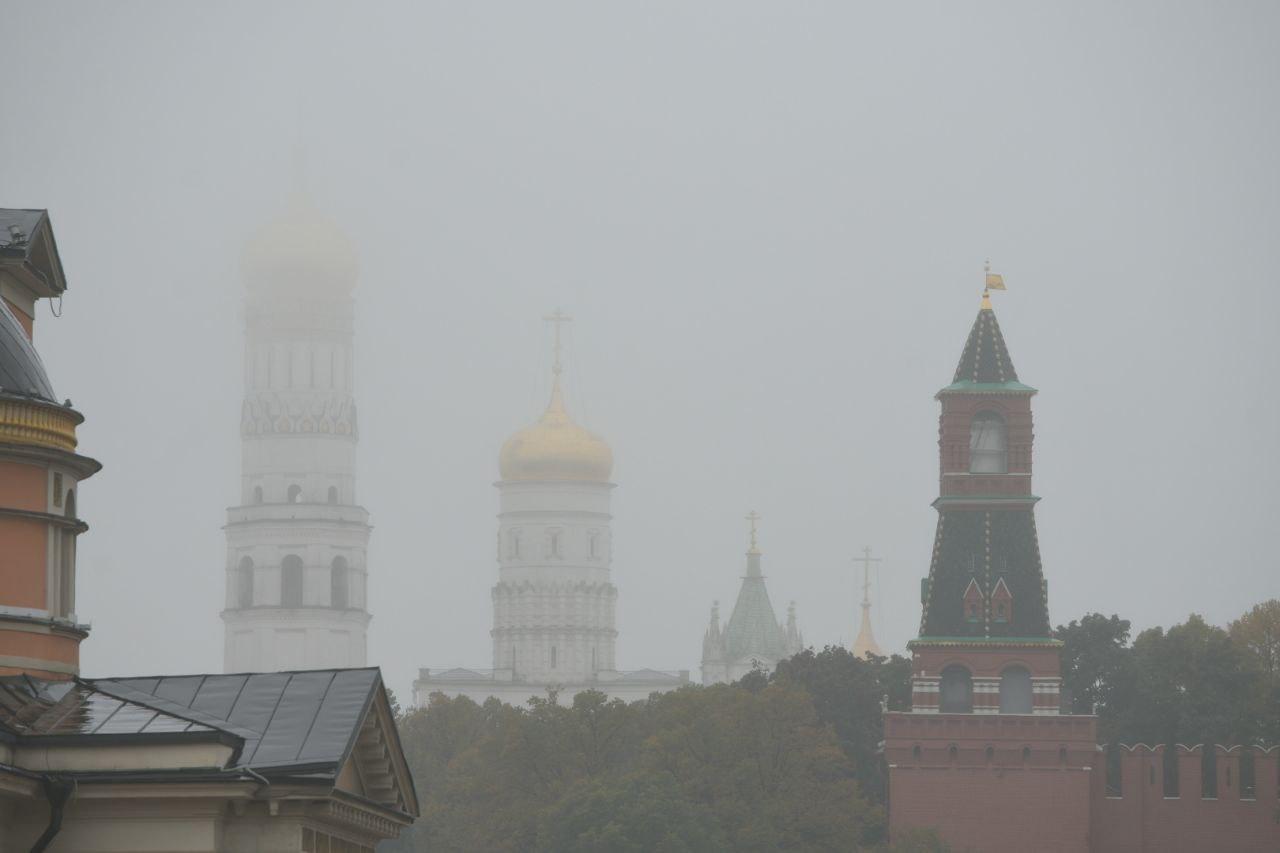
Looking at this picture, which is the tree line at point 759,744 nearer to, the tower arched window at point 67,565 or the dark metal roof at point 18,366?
the tower arched window at point 67,565

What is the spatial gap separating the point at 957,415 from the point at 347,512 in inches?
3179

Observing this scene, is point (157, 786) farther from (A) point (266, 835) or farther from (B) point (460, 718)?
(B) point (460, 718)

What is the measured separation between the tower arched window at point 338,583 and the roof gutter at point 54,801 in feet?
522

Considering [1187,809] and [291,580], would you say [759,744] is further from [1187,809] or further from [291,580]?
[291,580]

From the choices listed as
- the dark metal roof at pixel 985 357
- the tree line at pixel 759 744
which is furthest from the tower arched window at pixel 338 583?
the dark metal roof at pixel 985 357

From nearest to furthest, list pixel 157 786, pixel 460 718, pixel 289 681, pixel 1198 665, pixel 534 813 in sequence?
pixel 157 786
pixel 289 681
pixel 534 813
pixel 1198 665
pixel 460 718

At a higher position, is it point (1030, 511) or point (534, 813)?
point (1030, 511)

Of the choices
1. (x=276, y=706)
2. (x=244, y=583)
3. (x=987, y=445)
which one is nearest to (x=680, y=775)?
(x=987, y=445)

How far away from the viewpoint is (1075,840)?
11200 cm

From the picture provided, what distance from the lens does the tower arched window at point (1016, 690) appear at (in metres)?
115

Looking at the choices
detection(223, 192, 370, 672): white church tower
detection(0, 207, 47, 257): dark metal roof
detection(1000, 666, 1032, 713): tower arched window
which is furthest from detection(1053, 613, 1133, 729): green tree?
detection(0, 207, 47, 257): dark metal roof

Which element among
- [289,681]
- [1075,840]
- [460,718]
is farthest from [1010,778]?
[289,681]

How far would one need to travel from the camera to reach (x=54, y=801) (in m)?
33.7

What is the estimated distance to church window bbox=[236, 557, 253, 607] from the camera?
633 ft
